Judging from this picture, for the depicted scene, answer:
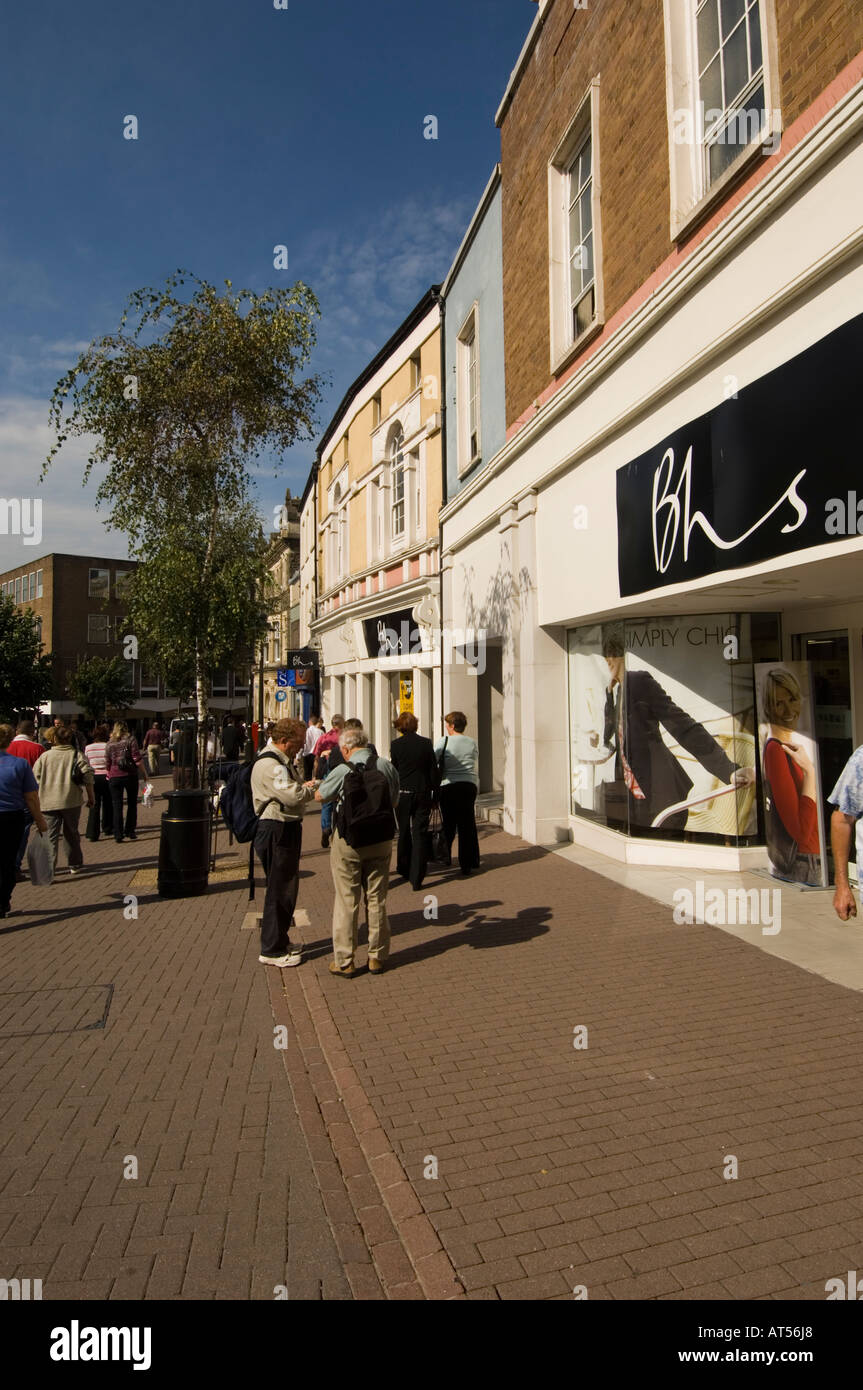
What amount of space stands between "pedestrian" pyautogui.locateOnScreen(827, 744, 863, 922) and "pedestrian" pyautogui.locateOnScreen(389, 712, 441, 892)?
5026 millimetres

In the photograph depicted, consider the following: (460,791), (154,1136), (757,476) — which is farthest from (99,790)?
(757,476)

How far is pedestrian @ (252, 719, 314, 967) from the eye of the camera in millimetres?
6105

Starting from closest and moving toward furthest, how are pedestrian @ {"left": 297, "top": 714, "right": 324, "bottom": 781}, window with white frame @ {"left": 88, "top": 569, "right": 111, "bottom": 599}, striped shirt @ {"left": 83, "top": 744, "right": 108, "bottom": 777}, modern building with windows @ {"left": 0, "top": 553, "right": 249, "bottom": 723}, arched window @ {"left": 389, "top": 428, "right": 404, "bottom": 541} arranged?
striped shirt @ {"left": 83, "top": 744, "right": 108, "bottom": 777} < pedestrian @ {"left": 297, "top": 714, "right": 324, "bottom": 781} < arched window @ {"left": 389, "top": 428, "right": 404, "bottom": 541} < modern building with windows @ {"left": 0, "top": 553, "right": 249, "bottom": 723} < window with white frame @ {"left": 88, "top": 569, "right": 111, "bottom": 599}

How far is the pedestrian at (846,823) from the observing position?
397cm

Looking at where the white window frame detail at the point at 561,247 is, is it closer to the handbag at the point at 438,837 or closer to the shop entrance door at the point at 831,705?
the shop entrance door at the point at 831,705

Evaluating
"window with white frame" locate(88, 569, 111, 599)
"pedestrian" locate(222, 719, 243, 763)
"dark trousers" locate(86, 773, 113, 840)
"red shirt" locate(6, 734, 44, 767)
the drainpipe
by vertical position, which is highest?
"window with white frame" locate(88, 569, 111, 599)

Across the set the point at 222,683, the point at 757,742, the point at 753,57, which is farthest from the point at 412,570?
the point at 222,683

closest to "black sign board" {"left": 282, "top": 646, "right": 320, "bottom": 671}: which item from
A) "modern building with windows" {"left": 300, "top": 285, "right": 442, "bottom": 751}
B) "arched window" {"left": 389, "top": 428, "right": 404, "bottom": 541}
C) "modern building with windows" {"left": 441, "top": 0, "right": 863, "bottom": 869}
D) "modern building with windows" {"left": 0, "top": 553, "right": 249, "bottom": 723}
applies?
"modern building with windows" {"left": 300, "top": 285, "right": 442, "bottom": 751}

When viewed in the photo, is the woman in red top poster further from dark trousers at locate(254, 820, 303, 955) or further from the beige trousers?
dark trousers at locate(254, 820, 303, 955)

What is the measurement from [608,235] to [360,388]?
1529 centimetres

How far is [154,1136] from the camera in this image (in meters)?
3.78

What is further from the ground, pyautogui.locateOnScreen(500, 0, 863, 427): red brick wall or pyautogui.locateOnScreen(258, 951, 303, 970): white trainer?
pyautogui.locateOnScreen(500, 0, 863, 427): red brick wall

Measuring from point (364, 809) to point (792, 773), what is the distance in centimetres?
410

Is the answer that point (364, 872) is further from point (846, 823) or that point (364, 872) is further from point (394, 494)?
point (394, 494)
